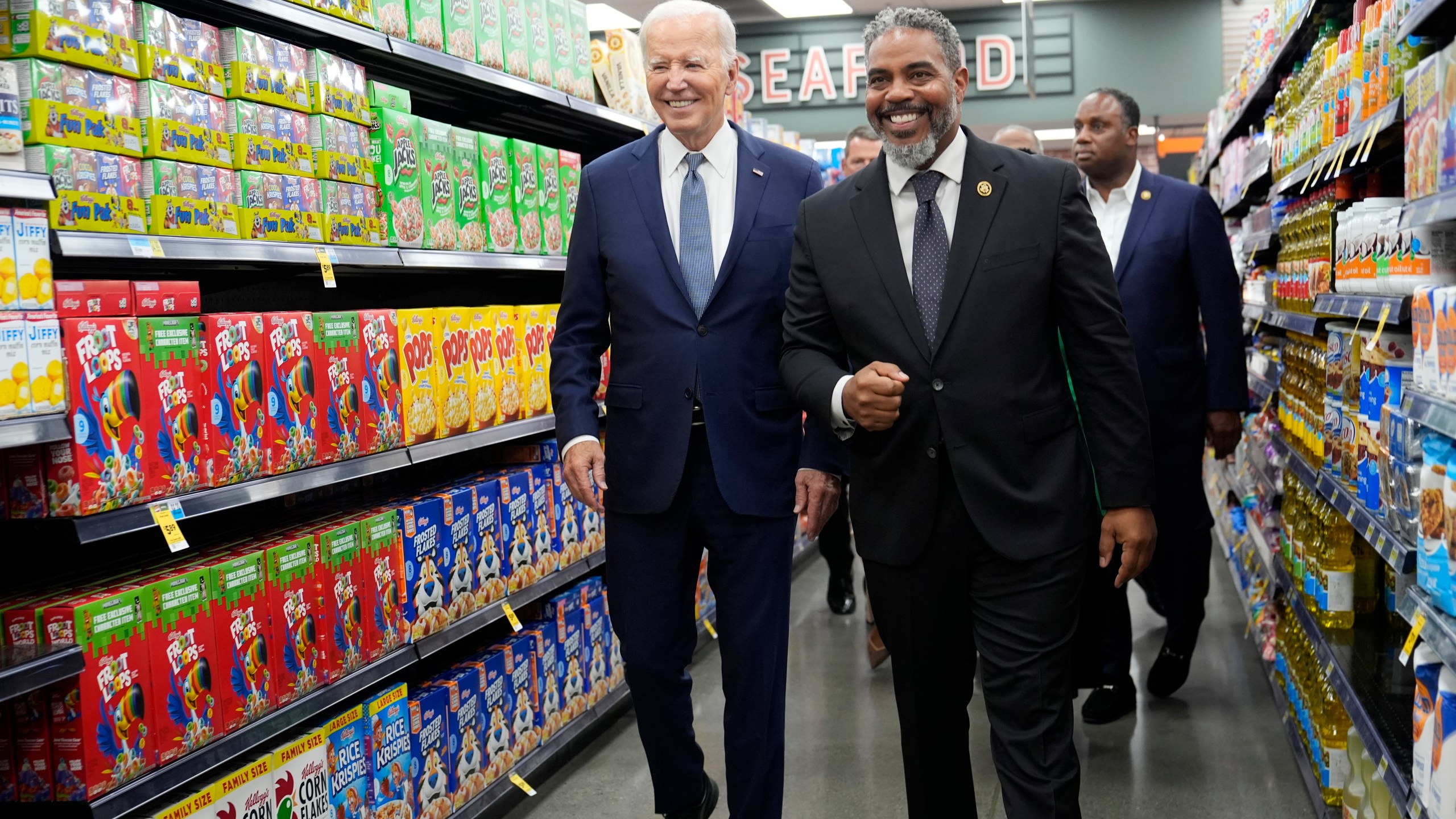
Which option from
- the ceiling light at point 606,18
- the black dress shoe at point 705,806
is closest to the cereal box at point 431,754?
the black dress shoe at point 705,806

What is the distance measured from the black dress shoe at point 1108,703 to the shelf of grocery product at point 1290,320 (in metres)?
1.17

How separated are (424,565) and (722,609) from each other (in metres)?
0.76

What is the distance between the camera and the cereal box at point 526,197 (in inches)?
134

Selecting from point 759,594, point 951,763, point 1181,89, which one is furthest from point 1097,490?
point 1181,89

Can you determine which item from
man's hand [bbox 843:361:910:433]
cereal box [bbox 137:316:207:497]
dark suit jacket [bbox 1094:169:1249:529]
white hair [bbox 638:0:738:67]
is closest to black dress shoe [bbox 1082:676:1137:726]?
dark suit jacket [bbox 1094:169:1249:529]

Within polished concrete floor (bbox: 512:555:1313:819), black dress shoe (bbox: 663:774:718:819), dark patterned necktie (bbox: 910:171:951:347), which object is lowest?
polished concrete floor (bbox: 512:555:1313:819)

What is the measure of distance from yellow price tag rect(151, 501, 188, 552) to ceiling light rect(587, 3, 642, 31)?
27.3ft

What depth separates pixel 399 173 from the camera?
285cm

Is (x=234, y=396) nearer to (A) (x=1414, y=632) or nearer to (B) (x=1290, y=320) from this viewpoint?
(A) (x=1414, y=632)

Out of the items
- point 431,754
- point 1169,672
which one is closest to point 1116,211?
point 1169,672

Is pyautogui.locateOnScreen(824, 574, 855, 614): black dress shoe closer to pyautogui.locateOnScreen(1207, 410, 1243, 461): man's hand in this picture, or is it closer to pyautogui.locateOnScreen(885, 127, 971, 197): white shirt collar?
pyautogui.locateOnScreen(1207, 410, 1243, 461): man's hand

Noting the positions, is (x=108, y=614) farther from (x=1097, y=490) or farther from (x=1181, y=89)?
(x=1181, y=89)

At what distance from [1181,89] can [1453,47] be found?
30.7 feet

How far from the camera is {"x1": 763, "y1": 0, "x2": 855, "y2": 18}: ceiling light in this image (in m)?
10.4
